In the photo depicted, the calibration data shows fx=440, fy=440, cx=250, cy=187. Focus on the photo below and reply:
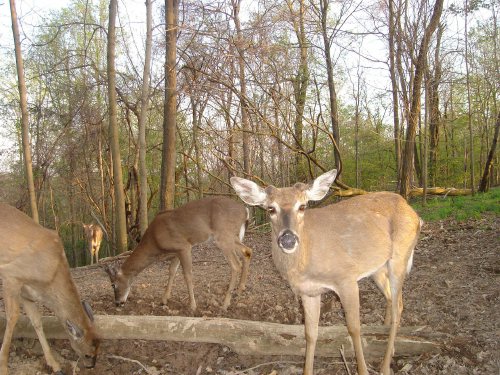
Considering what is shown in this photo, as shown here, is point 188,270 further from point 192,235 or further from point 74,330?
point 74,330

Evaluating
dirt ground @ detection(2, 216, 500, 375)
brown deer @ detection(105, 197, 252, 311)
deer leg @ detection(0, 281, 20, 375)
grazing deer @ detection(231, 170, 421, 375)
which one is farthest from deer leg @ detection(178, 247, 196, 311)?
grazing deer @ detection(231, 170, 421, 375)

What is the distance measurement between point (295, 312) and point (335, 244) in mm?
1856

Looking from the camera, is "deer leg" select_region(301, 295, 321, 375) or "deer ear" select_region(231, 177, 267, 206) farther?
"deer ear" select_region(231, 177, 267, 206)

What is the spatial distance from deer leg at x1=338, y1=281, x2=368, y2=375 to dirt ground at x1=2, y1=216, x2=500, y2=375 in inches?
13.3

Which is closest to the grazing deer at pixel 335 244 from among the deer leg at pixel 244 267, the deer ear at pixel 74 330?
the deer ear at pixel 74 330

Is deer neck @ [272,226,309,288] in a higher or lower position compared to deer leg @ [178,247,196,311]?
higher

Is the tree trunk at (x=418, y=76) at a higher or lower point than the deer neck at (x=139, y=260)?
higher

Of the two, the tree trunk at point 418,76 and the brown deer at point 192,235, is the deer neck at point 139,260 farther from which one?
the tree trunk at point 418,76

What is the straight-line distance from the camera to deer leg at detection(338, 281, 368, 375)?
4.21 meters

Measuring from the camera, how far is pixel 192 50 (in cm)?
1228

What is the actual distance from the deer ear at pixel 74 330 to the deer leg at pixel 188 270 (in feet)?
6.92

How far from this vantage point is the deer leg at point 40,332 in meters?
4.94

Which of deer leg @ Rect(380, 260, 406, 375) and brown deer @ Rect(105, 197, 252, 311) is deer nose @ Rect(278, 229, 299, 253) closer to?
deer leg @ Rect(380, 260, 406, 375)

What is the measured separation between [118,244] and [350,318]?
28.2ft
